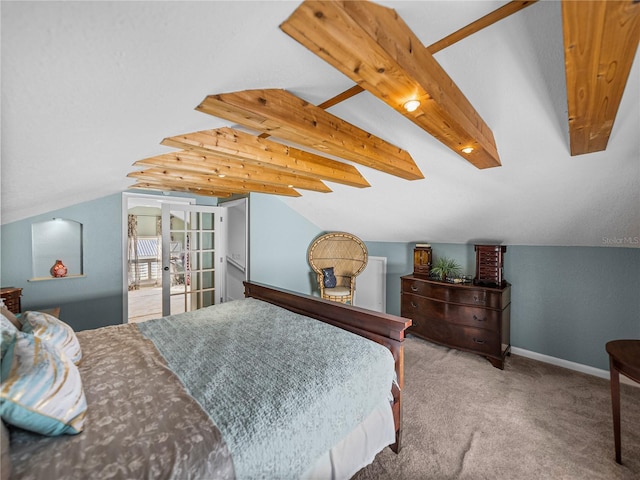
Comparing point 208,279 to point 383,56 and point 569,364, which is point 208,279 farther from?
point 569,364

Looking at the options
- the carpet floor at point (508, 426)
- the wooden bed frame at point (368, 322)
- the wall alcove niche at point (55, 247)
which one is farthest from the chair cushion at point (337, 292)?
the wall alcove niche at point (55, 247)

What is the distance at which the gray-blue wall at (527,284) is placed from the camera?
8.86 feet

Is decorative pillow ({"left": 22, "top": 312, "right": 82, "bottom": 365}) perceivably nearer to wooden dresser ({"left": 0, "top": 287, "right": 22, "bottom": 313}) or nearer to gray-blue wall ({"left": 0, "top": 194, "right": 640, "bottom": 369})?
wooden dresser ({"left": 0, "top": 287, "right": 22, "bottom": 313})

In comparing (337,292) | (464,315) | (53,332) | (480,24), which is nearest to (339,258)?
(337,292)

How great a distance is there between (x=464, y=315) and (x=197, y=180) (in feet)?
11.1

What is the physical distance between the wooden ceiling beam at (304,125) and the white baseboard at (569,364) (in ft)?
8.44

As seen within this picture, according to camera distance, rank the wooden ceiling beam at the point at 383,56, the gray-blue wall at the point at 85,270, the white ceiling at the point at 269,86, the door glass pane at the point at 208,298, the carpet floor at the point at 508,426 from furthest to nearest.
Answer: the door glass pane at the point at 208,298 → the gray-blue wall at the point at 85,270 → the carpet floor at the point at 508,426 → the wooden ceiling beam at the point at 383,56 → the white ceiling at the point at 269,86

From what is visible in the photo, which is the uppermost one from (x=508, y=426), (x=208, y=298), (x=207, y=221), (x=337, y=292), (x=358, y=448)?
(x=207, y=221)

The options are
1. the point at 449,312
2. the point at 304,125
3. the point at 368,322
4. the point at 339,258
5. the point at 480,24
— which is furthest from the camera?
the point at 339,258

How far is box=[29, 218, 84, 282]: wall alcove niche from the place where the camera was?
313 cm

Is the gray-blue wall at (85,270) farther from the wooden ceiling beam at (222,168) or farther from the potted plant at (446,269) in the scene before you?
the potted plant at (446,269)

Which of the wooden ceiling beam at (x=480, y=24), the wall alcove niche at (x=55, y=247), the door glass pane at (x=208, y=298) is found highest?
the wooden ceiling beam at (x=480, y=24)

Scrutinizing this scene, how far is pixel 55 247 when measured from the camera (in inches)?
128

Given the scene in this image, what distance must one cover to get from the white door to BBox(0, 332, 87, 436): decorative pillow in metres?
2.98
